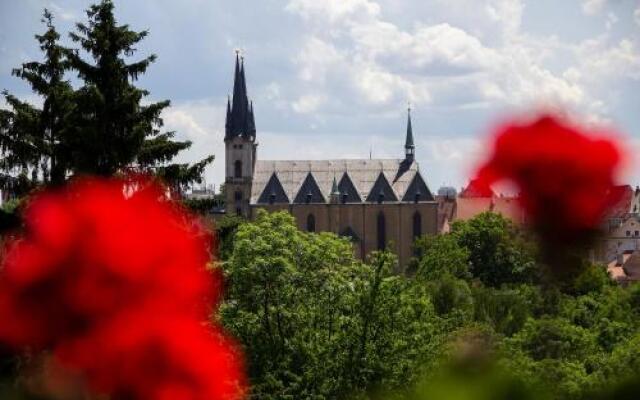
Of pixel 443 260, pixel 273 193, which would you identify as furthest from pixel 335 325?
pixel 273 193

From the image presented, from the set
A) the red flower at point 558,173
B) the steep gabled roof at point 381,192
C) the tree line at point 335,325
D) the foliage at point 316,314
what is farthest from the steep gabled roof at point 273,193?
the red flower at point 558,173

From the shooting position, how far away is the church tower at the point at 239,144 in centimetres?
11050

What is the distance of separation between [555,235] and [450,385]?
1.33 ft

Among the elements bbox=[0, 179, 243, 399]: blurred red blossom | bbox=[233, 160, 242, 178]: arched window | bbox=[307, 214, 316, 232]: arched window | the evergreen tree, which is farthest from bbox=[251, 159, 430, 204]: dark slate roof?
bbox=[0, 179, 243, 399]: blurred red blossom

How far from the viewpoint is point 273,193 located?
4190 inches

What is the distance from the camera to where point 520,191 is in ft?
5.40

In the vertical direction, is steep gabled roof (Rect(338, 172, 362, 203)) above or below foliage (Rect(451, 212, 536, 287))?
above

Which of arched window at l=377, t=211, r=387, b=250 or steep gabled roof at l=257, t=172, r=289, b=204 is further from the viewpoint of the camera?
steep gabled roof at l=257, t=172, r=289, b=204

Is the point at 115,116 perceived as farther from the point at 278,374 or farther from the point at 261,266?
the point at 261,266

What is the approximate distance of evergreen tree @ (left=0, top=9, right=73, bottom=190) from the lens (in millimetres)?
18984

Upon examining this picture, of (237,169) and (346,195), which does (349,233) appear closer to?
(346,195)

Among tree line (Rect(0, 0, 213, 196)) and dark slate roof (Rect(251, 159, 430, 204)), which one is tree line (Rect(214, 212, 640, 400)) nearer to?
tree line (Rect(0, 0, 213, 196))

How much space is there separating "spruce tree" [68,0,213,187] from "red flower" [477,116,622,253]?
57.4ft

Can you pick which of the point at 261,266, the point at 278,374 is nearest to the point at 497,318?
the point at 261,266
